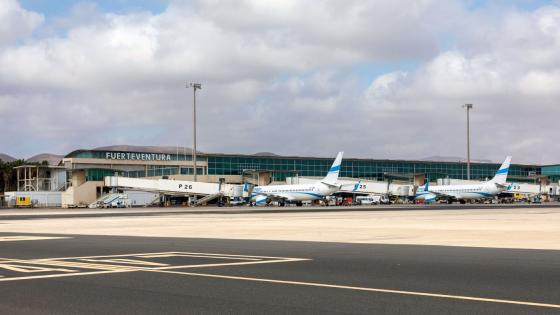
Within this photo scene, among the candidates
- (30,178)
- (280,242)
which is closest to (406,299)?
(280,242)

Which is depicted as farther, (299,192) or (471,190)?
(471,190)

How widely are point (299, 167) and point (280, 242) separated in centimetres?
13581

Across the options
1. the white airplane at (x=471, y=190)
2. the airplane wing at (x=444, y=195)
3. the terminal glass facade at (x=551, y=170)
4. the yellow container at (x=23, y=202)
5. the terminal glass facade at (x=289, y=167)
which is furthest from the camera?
the terminal glass facade at (x=551, y=170)

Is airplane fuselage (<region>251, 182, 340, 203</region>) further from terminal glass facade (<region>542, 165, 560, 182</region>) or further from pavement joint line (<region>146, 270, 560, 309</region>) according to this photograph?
terminal glass facade (<region>542, 165, 560, 182</region>)

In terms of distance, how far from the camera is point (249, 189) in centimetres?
11294

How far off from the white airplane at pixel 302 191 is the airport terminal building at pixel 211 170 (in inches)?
1027

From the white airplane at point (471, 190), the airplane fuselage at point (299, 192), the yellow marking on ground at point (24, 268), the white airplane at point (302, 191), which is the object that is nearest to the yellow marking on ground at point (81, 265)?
the yellow marking on ground at point (24, 268)

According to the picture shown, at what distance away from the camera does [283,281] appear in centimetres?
1402

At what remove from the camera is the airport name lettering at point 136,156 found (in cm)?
15575

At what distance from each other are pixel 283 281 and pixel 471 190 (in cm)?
A: 10790

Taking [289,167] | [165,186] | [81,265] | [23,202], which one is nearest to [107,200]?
[165,186]

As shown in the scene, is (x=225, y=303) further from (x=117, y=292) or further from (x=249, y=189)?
(x=249, y=189)

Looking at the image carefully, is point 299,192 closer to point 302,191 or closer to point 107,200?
point 302,191

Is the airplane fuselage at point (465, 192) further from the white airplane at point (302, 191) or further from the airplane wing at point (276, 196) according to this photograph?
the airplane wing at point (276, 196)
